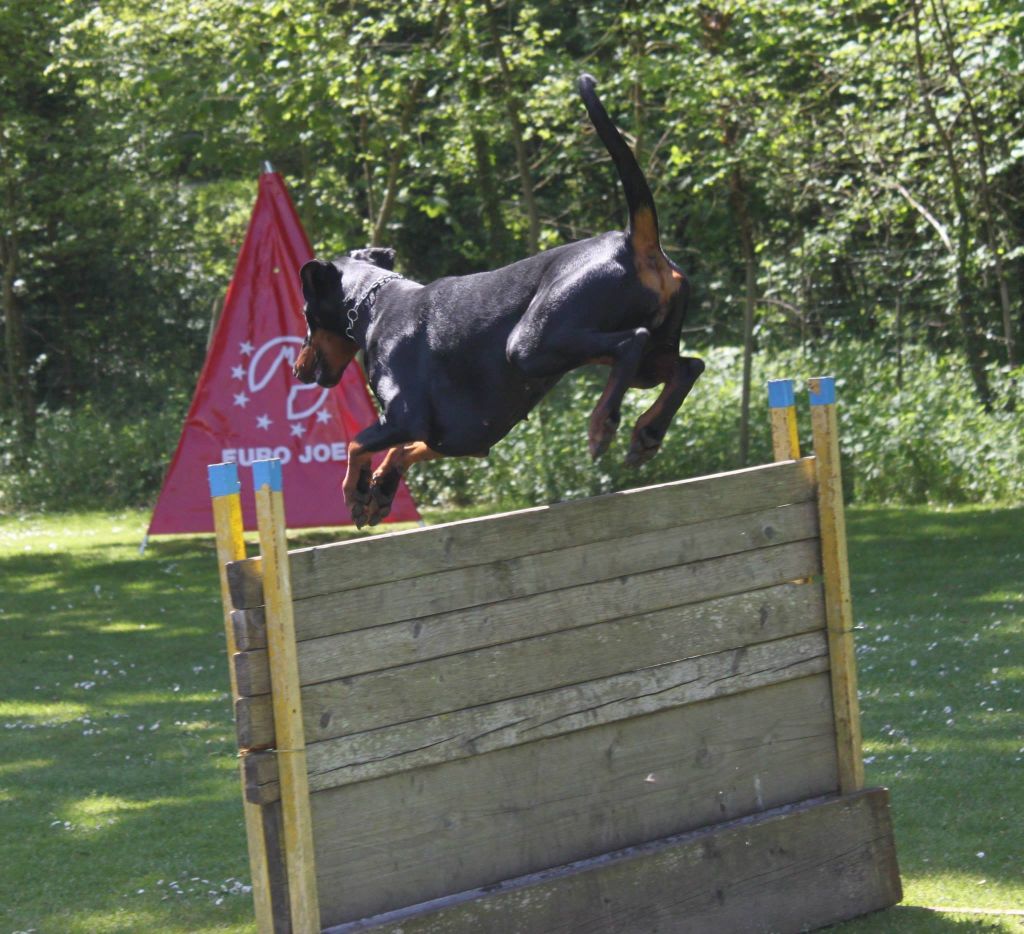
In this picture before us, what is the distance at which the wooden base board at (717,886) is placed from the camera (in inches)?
162

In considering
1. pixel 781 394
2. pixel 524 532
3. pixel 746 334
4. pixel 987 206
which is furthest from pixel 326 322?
pixel 987 206

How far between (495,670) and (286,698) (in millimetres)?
645

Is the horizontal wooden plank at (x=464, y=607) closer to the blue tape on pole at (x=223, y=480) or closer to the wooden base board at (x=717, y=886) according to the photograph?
the blue tape on pole at (x=223, y=480)

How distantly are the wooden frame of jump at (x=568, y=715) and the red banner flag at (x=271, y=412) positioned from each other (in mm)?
7096

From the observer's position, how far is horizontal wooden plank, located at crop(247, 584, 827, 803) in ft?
12.8

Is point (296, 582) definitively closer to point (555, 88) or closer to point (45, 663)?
point (45, 663)

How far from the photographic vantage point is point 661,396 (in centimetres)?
356

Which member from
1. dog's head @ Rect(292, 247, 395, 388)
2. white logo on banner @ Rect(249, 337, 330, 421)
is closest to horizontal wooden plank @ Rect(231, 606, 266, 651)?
dog's head @ Rect(292, 247, 395, 388)

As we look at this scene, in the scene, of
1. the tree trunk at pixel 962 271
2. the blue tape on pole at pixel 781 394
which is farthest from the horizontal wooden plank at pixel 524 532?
the tree trunk at pixel 962 271

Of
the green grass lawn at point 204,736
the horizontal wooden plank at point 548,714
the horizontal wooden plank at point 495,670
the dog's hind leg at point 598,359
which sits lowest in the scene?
the green grass lawn at point 204,736

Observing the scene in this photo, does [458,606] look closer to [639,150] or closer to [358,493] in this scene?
[358,493]

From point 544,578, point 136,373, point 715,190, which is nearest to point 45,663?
point 544,578

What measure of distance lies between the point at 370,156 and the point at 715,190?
5.03 metres

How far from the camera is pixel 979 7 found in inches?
462
